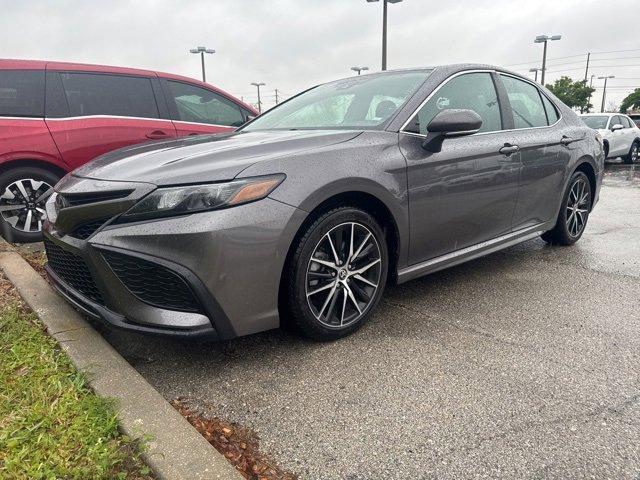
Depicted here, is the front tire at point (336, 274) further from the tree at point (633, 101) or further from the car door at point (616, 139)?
A: the tree at point (633, 101)

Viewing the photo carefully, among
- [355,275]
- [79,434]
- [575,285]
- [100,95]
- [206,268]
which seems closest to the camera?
[79,434]

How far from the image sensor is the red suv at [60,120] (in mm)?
4527

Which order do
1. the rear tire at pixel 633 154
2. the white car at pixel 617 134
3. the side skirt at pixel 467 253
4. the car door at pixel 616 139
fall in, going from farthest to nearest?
the rear tire at pixel 633 154 < the car door at pixel 616 139 < the white car at pixel 617 134 < the side skirt at pixel 467 253

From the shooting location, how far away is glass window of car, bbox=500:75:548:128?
3.79 meters

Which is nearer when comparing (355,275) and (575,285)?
(355,275)

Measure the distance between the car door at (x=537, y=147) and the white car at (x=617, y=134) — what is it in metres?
10.4

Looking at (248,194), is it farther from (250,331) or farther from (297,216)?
(250,331)

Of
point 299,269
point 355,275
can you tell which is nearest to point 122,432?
point 299,269

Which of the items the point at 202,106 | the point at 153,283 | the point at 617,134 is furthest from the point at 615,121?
the point at 153,283

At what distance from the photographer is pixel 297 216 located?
234 centimetres

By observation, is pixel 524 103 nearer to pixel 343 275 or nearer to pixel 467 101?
pixel 467 101

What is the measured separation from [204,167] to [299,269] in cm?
66

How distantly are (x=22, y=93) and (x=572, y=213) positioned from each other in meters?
5.19

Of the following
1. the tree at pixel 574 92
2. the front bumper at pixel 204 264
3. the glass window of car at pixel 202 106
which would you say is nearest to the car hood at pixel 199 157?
the front bumper at pixel 204 264
